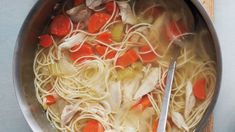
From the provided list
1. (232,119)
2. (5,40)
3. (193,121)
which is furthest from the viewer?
(5,40)

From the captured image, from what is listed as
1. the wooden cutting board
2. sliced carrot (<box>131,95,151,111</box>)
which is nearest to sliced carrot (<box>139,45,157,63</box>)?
sliced carrot (<box>131,95,151,111</box>)

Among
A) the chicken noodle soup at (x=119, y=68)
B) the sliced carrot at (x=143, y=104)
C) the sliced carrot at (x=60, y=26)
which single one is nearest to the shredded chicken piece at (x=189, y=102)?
the chicken noodle soup at (x=119, y=68)

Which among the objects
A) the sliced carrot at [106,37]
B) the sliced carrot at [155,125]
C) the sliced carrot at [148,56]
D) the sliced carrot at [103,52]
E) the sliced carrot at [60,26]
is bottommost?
the sliced carrot at [155,125]

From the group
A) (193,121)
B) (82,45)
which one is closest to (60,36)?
(82,45)

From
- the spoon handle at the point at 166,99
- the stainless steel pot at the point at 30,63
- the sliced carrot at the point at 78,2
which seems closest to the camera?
the spoon handle at the point at 166,99

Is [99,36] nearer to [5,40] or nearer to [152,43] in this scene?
[152,43]

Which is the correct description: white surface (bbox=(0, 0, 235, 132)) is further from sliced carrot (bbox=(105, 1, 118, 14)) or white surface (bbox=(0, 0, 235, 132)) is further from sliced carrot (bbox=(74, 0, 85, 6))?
sliced carrot (bbox=(105, 1, 118, 14))

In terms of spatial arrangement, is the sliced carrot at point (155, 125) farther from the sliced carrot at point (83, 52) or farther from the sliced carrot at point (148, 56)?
the sliced carrot at point (83, 52)
